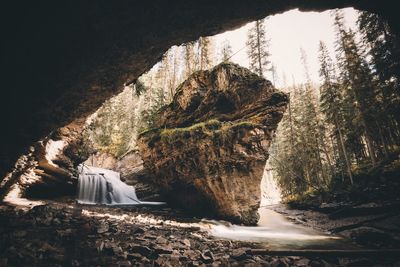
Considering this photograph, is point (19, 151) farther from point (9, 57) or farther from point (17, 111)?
point (9, 57)

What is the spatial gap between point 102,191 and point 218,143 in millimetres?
11567

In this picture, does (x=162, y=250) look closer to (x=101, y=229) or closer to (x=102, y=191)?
(x=101, y=229)

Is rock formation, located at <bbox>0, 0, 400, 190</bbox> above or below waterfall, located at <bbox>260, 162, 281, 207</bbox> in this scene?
above

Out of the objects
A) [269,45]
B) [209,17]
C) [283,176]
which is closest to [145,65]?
[209,17]

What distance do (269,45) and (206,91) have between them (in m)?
17.7

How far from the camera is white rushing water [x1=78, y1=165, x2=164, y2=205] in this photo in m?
18.2

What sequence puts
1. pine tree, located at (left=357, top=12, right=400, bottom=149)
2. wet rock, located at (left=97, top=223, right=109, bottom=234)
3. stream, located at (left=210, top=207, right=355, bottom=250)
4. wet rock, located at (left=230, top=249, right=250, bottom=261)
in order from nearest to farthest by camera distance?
wet rock, located at (left=230, top=249, right=250, bottom=261) → wet rock, located at (left=97, top=223, right=109, bottom=234) → stream, located at (left=210, top=207, right=355, bottom=250) → pine tree, located at (left=357, top=12, right=400, bottom=149)

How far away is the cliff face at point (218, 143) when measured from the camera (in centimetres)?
1546

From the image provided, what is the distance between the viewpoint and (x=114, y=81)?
8758 millimetres

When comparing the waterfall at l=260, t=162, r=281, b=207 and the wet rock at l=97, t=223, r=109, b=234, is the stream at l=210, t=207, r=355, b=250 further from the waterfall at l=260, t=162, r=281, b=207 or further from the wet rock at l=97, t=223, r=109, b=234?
the waterfall at l=260, t=162, r=281, b=207

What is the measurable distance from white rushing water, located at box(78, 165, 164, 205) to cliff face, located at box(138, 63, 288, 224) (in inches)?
165

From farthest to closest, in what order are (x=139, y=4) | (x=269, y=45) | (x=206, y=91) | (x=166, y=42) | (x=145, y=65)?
1. (x=269, y=45)
2. (x=206, y=91)
3. (x=145, y=65)
4. (x=166, y=42)
5. (x=139, y=4)

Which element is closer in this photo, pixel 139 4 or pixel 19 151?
pixel 139 4

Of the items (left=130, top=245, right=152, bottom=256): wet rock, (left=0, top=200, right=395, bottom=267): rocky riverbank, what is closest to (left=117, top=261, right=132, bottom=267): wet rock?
(left=0, top=200, right=395, bottom=267): rocky riverbank
